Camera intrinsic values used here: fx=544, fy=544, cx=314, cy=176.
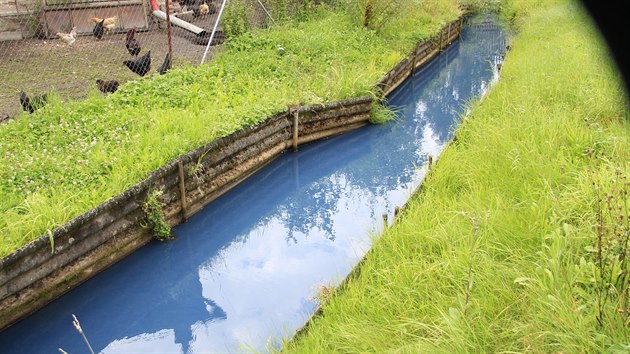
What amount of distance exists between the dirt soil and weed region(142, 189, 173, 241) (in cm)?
342

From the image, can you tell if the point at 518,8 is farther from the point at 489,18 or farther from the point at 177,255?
the point at 177,255

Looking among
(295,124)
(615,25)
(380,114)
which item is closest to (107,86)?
(295,124)

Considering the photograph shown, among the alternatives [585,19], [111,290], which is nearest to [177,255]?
[111,290]

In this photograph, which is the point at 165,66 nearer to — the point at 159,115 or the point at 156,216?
the point at 159,115

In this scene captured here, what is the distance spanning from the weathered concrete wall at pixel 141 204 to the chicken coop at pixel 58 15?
5.96m

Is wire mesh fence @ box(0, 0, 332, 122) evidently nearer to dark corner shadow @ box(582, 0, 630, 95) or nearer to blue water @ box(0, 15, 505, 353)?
blue water @ box(0, 15, 505, 353)

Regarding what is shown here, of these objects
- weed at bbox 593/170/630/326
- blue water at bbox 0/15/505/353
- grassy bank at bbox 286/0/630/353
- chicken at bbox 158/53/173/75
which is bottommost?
blue water at bbox 0/15/505/353

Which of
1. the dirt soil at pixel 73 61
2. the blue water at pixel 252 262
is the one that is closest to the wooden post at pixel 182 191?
the blue water at pixel 252 262

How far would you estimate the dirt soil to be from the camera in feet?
32.8

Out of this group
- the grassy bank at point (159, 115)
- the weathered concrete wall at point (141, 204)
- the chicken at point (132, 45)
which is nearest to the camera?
the weathered concrete wall at point (141, 204)

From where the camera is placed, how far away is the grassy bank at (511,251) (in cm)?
358

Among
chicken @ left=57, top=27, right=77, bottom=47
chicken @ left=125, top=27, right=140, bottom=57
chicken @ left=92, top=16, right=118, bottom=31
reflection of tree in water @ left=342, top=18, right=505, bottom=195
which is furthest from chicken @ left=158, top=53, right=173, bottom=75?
reflection of tree in water @ left=342, top=18, right=505, bottom=195

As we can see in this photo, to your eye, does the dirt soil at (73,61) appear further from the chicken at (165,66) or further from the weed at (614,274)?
the weed at (614,274)

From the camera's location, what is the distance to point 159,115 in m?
8.40
